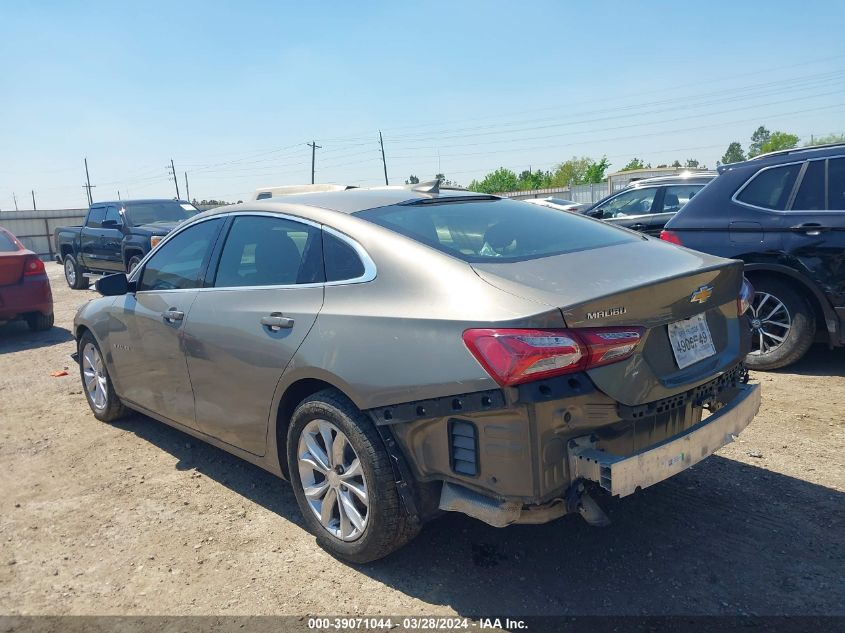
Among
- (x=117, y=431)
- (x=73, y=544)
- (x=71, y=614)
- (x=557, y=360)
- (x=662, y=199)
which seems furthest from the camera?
(x=662, y=199)

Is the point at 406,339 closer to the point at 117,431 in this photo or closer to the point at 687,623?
the point at 687,623

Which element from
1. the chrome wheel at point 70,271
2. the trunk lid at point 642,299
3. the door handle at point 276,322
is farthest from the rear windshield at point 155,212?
the trunk lid at point 642,299

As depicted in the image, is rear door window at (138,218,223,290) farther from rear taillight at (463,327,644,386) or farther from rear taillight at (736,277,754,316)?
rear taillight at (736,277,754,316)

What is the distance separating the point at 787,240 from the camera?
5.33 m

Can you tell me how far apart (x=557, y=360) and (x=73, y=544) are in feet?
8.91

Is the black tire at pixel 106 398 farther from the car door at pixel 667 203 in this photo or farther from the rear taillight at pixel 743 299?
the car door at pixel 667 203

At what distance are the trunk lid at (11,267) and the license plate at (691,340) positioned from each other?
8.80 meters

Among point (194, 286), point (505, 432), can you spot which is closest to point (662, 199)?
point (194, 286)

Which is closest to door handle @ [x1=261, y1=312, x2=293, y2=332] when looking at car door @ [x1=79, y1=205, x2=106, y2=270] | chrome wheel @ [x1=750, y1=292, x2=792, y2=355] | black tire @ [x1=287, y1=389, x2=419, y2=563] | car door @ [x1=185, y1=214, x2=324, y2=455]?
car door @ [x1=185, y1=214, x2=324, y2=455]

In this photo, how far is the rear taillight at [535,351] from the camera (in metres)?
2.36

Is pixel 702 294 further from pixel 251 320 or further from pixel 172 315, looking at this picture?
pixel 172 315

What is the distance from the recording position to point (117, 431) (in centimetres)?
509

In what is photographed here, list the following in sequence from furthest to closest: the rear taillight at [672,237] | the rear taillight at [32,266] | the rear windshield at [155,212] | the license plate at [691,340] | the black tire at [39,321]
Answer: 1. the rear windshield at [155,212]
2. the black tire at [39,321]
3. the rear taillight at [32,266]
4. the rear taillight at [672,237]
5. the license plate at [691,340]

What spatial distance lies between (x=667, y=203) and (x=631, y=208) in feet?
1.89
